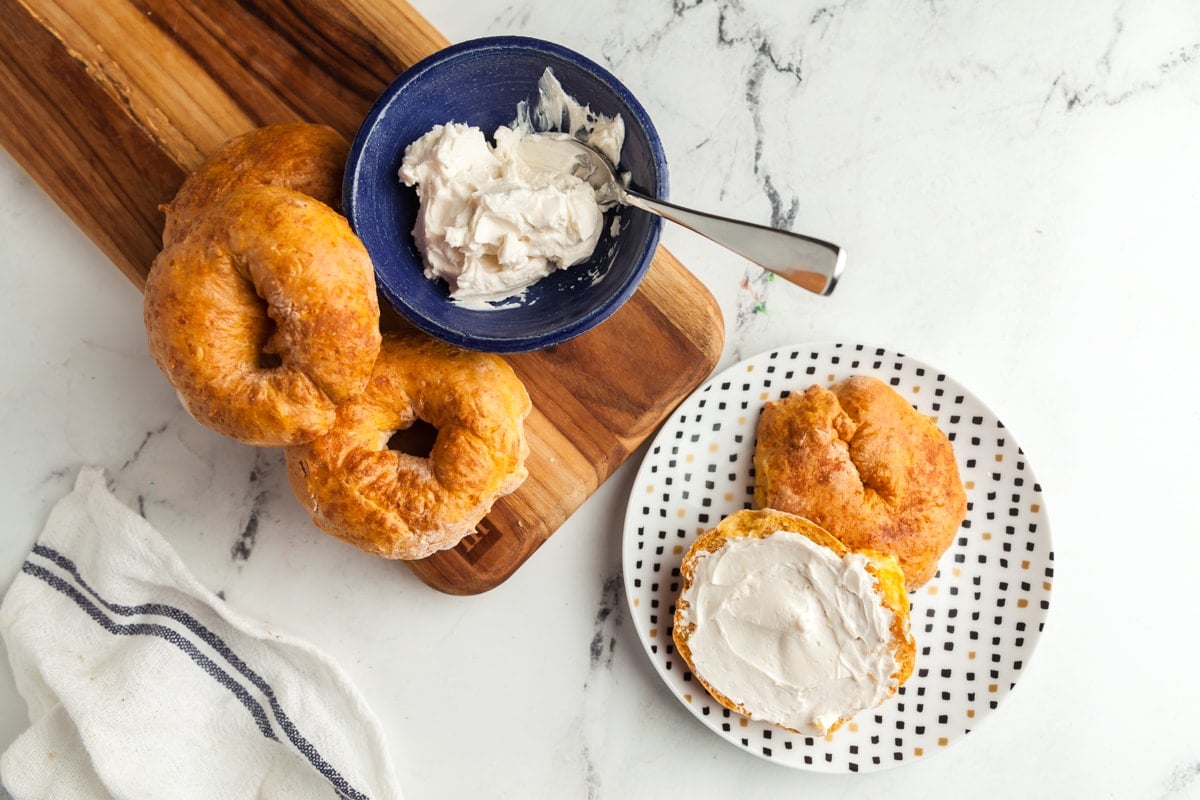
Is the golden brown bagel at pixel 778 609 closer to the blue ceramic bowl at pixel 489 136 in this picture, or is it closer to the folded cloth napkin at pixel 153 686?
the blue ceramic bowl at pixel 489 136

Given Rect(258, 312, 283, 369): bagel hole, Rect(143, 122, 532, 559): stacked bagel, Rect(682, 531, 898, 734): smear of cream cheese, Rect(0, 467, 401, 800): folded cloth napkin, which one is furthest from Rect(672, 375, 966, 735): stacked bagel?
Rect(258, 312, 283, 369): bagel hole

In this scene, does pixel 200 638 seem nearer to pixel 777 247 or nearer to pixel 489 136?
pixel 489 136

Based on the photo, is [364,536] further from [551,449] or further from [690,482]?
[690,482]

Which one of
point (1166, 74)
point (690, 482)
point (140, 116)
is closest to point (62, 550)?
point (140, 116)

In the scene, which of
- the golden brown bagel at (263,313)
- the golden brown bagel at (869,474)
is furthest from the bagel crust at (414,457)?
the golden brown bagel at (869,474)

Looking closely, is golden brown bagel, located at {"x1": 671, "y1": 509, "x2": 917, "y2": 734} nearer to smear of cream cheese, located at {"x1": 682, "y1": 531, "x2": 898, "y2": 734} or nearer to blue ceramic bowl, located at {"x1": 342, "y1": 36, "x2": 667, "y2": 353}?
smear of cream cheese, located at {"x1": 682, "y1": 531, "x2": 898, "y2": 734}

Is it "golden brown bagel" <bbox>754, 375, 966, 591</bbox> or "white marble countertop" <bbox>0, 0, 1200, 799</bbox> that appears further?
"white marble countertop" <bbox>0, 0, 1200, 799</bbox>
